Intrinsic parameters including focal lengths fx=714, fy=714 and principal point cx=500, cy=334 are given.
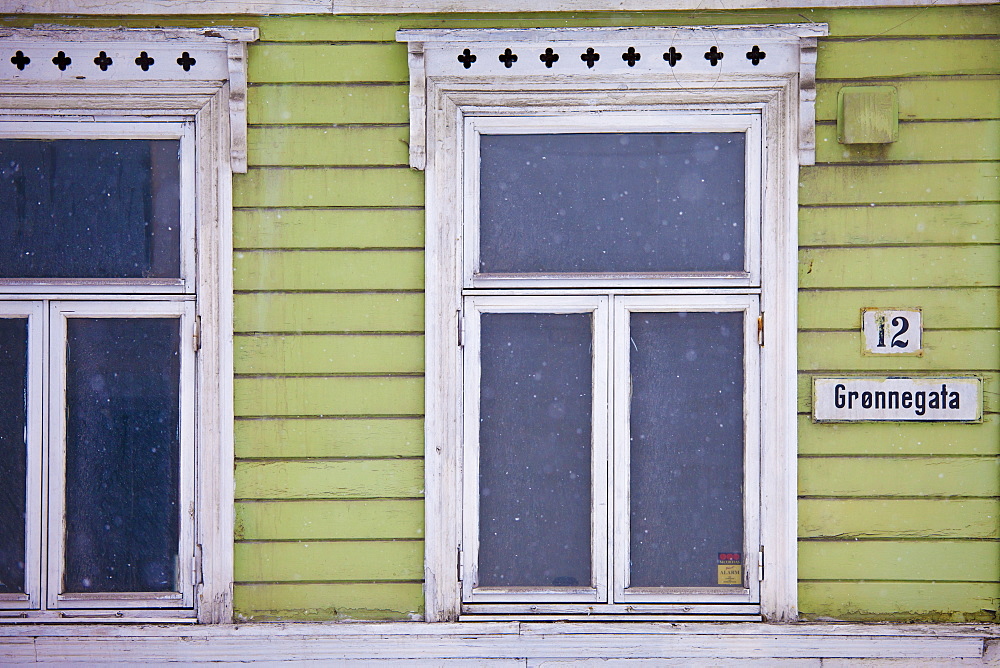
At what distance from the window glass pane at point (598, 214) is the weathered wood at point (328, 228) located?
0.83 feet

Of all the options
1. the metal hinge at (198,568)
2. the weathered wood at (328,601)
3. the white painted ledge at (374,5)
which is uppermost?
the white painted ledge at (374,5)

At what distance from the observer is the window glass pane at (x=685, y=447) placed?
2.35 metres

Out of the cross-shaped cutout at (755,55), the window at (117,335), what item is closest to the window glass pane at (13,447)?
the window at (117,335)

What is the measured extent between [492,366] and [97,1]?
1.73 meters

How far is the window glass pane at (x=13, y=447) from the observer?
2.33 meters

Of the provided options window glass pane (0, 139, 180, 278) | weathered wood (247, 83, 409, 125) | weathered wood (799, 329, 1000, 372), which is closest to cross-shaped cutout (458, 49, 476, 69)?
weathered wood (247, 83, 409, 125)

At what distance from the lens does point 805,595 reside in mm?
2320

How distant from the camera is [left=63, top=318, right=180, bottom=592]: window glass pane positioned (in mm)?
2340

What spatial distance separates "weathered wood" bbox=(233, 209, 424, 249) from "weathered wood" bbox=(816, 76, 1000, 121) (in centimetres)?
139

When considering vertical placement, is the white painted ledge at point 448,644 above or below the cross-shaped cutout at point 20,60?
below

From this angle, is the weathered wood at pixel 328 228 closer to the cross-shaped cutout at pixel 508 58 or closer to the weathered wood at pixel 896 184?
the cross-shaped cutout at pixel 508 58

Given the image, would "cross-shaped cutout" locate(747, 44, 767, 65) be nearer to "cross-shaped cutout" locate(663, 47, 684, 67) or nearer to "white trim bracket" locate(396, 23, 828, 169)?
"white trim bracket" locate(396, 23, 828, 169)

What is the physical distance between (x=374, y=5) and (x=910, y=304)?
1.98 metres

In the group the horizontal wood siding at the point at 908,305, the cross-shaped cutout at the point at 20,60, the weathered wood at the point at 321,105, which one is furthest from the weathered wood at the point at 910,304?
the cross-shaped cutout at the point at 20,60
